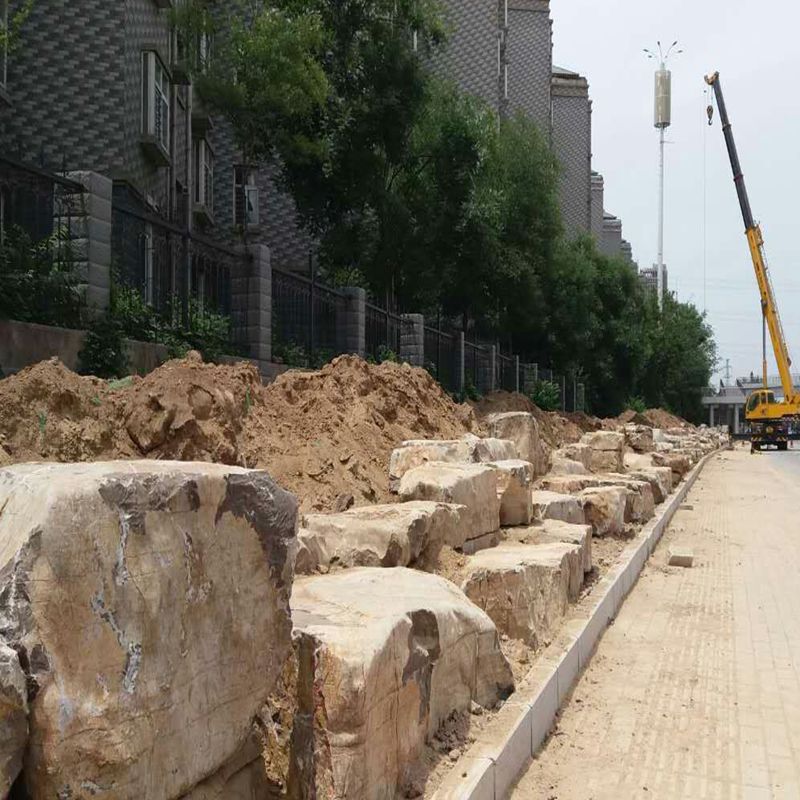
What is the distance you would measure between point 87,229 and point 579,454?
26.9 ft

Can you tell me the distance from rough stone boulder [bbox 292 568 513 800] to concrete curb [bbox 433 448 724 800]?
170 millimetres

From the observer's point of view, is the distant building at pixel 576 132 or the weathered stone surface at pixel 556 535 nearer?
the weathered stone surface at pixel 556 535

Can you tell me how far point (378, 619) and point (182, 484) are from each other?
1.14m

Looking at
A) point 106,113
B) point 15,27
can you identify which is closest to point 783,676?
point 15,27

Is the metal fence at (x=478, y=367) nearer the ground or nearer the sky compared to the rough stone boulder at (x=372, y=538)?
nearer the sky

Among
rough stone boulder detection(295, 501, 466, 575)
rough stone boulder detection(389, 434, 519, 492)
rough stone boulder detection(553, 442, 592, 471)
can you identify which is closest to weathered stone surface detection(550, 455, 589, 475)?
rough stone boulder detection(553, 442, 592, 471)

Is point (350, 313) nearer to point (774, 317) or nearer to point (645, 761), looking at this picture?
point (645, 761)

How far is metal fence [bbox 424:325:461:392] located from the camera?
61.2ft

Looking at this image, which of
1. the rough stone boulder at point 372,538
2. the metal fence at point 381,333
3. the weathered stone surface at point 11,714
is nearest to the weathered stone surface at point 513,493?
the rough stone boulder at point 372,538

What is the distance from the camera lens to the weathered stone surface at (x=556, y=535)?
7.11 m

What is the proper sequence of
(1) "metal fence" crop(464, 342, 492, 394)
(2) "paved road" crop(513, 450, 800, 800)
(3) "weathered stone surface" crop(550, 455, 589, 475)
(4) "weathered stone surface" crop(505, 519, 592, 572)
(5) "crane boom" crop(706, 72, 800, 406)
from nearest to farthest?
(2) "paved road" crop(513, 450, 800, 800)
(4) "weathered stone surface" crop(505, 519, 592, 572)
(3) "weathered stone surface" crop(550, 455, 589, 475)
(1) "metal fence" crop(464, 342, 492, 394)
(5) "crane boom" crop(706, 72, 800, 406)

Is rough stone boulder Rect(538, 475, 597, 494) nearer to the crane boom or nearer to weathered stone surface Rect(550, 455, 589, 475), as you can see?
weathered stone surface Rect(550, 455, 589, 475)

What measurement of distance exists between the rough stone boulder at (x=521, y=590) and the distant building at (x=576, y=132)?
185 feet

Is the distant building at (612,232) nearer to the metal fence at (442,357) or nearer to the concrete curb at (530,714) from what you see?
the metal fence at (442,357)
